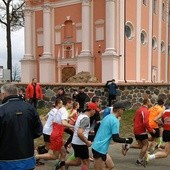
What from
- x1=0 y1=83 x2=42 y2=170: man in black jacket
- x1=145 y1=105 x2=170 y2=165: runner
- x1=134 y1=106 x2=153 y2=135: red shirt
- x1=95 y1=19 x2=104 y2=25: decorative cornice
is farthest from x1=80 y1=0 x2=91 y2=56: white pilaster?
x1=0 y1=83 x2=42 y2=170: man in black jacket

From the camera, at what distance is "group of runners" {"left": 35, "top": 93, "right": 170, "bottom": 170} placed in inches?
258

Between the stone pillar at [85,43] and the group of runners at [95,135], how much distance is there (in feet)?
77.4

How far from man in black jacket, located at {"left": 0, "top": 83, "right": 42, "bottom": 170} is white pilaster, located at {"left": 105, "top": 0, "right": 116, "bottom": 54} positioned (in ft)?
90.9

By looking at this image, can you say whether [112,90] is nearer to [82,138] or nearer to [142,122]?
[142,122]

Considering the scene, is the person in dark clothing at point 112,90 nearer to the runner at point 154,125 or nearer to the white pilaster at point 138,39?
the runner at point 154,125

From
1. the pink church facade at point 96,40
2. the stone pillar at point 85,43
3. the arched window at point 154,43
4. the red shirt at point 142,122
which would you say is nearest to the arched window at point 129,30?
the pink church facade at point 96,40

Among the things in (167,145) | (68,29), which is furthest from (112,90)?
(68,29)

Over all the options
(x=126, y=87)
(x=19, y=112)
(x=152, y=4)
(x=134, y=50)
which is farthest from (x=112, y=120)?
(x=152, y=4)

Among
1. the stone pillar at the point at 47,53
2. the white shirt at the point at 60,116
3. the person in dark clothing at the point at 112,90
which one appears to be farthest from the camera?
the stone pillar at the point at 47,53

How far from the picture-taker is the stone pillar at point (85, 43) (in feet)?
111

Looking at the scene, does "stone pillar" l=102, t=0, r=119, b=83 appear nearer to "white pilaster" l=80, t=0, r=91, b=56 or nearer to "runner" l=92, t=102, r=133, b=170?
"white pilaster" l=80, t=0, r=91, b=56

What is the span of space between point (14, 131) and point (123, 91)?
678 inches

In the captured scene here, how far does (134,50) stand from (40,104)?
600 inches

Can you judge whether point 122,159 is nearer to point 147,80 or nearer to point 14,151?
point 14,151
